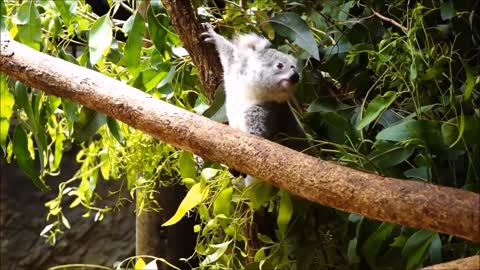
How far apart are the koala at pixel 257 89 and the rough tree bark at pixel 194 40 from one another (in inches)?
0.8

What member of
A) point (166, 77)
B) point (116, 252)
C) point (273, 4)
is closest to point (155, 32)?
point (166, 77)

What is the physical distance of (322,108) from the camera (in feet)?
4.99

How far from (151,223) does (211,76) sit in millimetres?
586

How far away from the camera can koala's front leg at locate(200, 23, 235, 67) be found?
152cm

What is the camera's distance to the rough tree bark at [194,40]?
147cm

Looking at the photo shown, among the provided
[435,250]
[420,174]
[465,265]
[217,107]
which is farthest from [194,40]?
[465,265]

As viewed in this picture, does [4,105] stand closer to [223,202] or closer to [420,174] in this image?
[223,202]

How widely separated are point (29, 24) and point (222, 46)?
43cm

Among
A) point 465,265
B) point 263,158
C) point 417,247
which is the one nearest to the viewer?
point 465,265

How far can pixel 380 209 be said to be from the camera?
95 cm

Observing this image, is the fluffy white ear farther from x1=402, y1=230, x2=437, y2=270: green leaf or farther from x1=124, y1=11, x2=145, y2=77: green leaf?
x1=402, y1=230, x2=437, y2=270: green leaf

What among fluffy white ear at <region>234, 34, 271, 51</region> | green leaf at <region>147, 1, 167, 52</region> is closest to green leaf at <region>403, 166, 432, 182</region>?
fluffy white ear at <region>234, 34, 271, 51</region>

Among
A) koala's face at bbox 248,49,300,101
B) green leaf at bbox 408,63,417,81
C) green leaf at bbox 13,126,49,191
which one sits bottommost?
green leaf at bbox 13,126,49,191

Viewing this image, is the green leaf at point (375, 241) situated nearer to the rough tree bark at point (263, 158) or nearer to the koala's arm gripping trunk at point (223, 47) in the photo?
the rough tree bark at point (263, 158)
